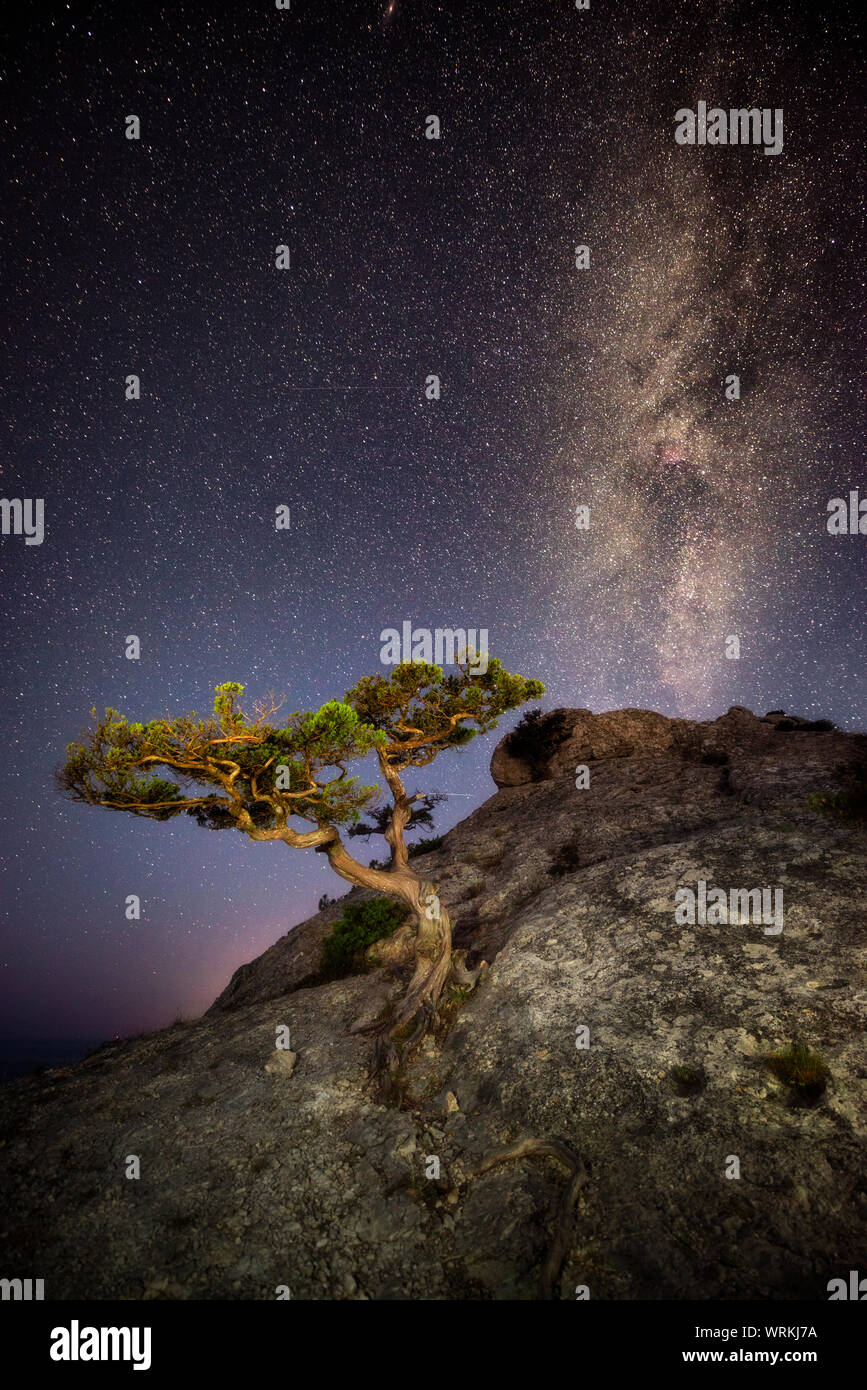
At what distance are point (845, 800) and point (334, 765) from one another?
52.7 feet

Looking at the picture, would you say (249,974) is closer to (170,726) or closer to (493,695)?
(170,726)

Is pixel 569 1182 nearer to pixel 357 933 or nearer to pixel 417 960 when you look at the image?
pixel 417 960

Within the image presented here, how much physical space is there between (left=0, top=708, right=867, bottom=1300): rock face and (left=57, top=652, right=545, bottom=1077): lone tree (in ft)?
4.97

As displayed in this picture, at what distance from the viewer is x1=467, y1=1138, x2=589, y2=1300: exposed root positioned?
6266 mm

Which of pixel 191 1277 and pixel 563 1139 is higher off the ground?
pixel 563 1139

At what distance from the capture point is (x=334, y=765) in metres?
14.5

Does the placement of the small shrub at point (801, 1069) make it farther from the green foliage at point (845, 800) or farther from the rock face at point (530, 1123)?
the green foliage at point (845, 800)

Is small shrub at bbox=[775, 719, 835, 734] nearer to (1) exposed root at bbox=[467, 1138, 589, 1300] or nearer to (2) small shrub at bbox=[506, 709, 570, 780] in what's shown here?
(2) small shrub at bbox=[506, 709, 570, 780]

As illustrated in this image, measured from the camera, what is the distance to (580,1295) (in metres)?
6.12

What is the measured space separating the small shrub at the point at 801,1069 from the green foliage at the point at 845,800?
31.0 ft

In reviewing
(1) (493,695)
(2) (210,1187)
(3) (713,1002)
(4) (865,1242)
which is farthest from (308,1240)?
(1) (493,695)

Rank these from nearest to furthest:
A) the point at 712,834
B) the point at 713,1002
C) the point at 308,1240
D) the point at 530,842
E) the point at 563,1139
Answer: the point at 308,1240
the point at 563,1139
the point at 713,1002
the point at 712,834
the point at 530,842

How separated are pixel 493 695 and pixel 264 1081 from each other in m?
11.7

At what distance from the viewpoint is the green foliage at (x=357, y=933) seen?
17.7m
